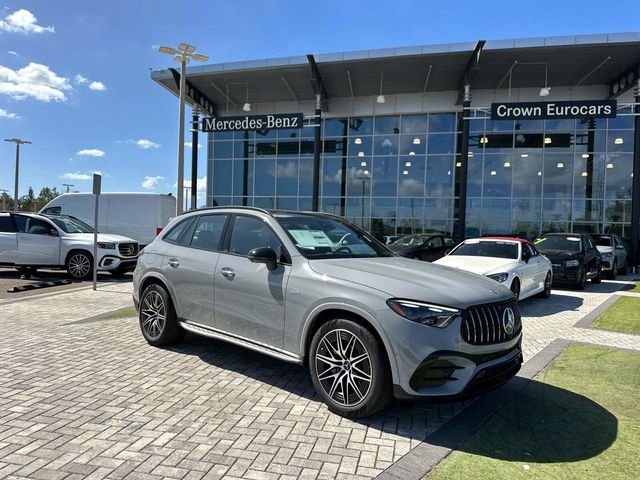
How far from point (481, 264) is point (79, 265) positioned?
34.5 feet

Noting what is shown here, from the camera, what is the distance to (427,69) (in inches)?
846

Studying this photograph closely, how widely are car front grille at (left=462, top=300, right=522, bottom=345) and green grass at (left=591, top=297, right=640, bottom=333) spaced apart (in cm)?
494

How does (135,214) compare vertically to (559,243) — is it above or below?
above

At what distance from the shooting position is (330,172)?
26.8m

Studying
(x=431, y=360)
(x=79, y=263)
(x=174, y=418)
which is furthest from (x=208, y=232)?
(x=79, y=263)

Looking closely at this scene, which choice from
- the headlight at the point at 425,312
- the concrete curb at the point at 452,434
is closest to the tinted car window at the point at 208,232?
the headlight at the point at 425,312

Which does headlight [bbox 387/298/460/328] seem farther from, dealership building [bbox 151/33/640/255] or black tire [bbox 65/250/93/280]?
dealership building [bbox 151/33/640/255]

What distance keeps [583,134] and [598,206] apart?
3.91m

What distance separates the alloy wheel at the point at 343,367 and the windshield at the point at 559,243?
11749 millimetres

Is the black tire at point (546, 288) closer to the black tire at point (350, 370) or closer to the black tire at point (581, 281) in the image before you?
the black tire at point (581, 281)

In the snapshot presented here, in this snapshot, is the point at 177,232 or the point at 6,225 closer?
the point at 177,232

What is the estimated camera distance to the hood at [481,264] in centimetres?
860

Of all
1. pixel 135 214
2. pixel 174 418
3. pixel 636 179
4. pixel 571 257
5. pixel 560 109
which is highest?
pixel 560 109

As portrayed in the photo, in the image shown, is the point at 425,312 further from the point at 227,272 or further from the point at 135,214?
the point at 135,214
